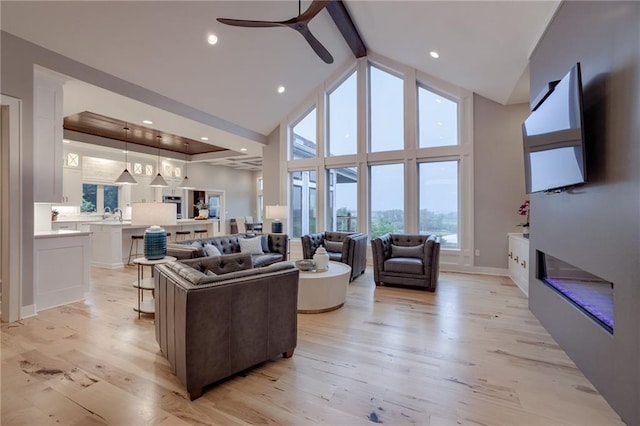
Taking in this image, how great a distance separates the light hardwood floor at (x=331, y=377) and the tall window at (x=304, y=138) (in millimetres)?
4886

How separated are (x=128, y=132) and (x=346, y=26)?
5.50 m

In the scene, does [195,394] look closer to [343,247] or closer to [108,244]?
[343,247]

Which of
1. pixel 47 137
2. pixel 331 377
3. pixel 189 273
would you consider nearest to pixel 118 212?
pixel 47 137

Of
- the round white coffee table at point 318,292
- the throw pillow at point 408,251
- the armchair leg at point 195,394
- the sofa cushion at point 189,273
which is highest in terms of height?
the sofa cushion at point 189,273

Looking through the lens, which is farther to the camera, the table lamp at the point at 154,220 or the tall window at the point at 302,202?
the tall window at the point at 302,202

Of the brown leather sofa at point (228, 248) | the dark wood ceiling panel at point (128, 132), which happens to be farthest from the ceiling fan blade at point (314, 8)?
the dark wood ceiling panel at point (128, 132)

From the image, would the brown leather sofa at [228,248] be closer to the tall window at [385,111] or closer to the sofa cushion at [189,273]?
the sofa cushion at [189,273]

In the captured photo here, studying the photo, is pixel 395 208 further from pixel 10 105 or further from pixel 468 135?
pixel 10 105

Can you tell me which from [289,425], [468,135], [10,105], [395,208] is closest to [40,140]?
[10,105]

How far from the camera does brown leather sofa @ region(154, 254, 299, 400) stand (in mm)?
1842

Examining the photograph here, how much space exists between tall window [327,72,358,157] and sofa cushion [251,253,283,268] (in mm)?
3084

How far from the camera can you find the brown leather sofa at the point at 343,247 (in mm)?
4984

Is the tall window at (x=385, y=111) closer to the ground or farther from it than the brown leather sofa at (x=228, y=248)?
farther from it

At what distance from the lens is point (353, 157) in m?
6.71
